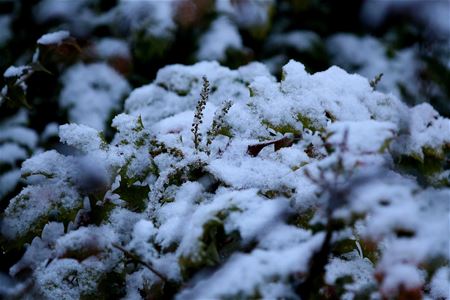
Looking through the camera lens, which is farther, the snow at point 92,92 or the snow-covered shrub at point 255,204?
the snow at point 92,92

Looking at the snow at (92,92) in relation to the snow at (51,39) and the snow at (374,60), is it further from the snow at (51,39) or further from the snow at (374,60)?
the snow at (374,60)

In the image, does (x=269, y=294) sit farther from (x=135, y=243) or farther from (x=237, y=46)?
(x=237, y=46)

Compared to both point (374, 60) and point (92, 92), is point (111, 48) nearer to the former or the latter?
point (92, 92)

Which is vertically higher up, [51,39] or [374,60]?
[51,39]

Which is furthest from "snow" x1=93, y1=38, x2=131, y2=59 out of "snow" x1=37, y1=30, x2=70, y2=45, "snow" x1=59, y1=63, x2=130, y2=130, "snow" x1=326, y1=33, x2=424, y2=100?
"snow" x1=326, y1=33, x2=424, y2=100

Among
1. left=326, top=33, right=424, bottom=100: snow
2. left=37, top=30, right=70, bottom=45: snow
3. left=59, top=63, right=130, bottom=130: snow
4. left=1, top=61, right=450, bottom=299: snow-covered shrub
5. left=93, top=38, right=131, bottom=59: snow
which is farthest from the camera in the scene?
left=326, top=33, right=424, bottom=100: snow

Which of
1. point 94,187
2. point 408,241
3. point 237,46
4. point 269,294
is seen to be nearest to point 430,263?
point 408,241

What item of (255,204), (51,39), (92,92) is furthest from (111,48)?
(255,204)

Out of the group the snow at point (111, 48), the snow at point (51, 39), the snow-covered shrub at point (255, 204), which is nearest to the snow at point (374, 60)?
the snow at point (111, 48)

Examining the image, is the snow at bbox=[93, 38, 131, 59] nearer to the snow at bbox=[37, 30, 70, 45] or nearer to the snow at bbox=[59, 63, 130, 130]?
the snow at bbox=[59, 63, 130, 130]
